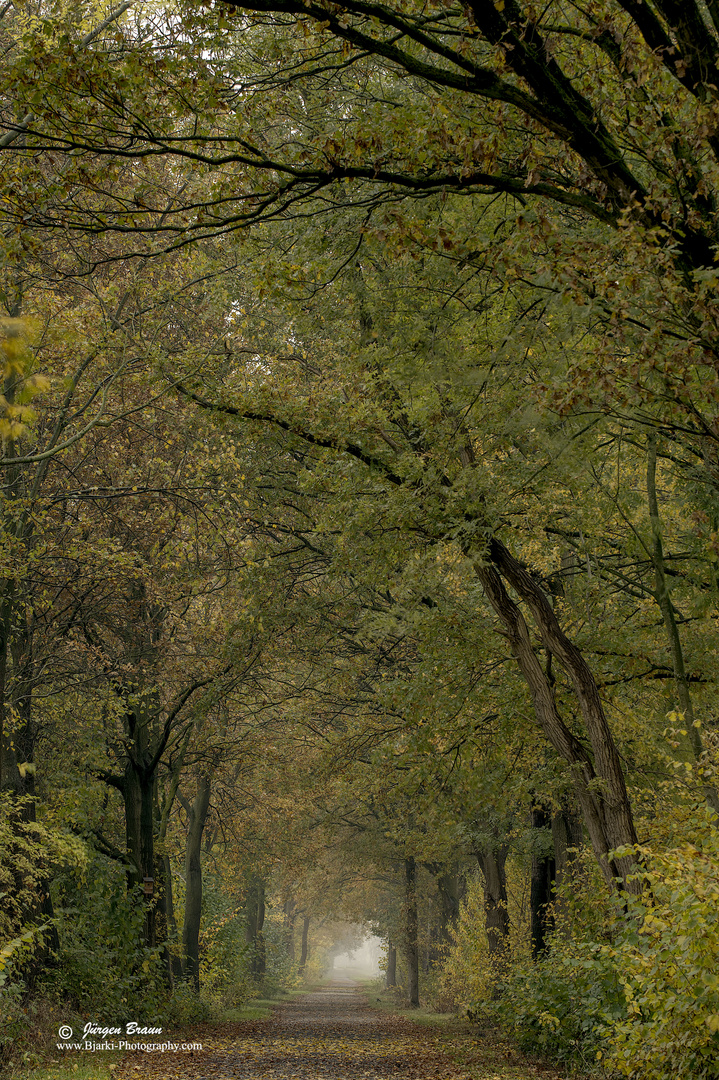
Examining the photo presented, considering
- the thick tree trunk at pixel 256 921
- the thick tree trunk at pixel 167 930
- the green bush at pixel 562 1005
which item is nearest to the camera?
the green bush at pixel 562 1005

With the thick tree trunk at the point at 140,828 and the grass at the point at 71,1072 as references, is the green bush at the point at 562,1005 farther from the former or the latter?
the thick tree trunk at the point at 140,828

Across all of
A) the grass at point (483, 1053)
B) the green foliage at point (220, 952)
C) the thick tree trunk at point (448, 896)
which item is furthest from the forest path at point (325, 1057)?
the thick tree trunk at point (448, 896)

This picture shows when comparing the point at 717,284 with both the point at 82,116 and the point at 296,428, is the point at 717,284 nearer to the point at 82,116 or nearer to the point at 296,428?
the point at 82,116

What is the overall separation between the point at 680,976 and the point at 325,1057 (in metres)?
9.07

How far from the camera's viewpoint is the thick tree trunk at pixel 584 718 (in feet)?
27.9

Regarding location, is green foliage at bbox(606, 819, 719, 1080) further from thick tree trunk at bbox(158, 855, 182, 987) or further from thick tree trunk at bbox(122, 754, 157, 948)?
thick tree trunk at bbox(158, 855, 182, 987)

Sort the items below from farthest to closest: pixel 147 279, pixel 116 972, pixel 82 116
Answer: pixel 116 972, pixel 147 279, pixel 82 116

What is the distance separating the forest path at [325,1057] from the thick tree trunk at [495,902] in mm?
2212

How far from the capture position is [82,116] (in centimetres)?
467

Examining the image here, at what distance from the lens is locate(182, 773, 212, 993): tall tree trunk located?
1781cm

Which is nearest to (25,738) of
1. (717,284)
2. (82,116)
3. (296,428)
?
(296,428)

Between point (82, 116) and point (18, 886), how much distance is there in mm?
9691

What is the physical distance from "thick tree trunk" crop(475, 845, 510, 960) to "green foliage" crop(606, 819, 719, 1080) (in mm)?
12761

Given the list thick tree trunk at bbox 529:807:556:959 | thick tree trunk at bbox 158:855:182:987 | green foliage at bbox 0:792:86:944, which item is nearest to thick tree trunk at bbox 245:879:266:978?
thick tree trunk at bbox 158:855:182:987
